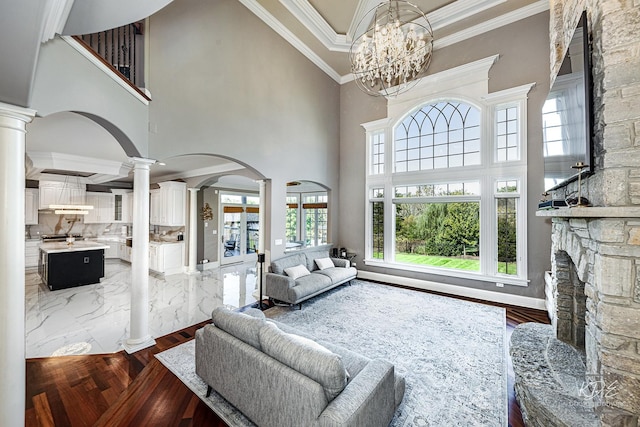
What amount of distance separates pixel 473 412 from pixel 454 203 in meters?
4.02

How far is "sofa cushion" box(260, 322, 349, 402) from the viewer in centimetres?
150

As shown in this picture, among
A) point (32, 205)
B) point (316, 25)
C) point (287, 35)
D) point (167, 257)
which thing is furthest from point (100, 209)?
point (316, 25)

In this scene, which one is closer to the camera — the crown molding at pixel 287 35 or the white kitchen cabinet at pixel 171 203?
the crown molding at pixel 287 35

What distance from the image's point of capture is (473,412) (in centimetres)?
211

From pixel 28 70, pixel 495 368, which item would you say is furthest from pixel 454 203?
pixel 28 70

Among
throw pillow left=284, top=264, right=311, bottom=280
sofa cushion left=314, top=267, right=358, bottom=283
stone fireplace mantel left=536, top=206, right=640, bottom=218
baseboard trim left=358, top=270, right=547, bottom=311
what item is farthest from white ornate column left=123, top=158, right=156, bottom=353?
baseboard trim left=358, top=270, right=547, bottom=311

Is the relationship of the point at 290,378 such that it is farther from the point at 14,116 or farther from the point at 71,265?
the point at 71,265

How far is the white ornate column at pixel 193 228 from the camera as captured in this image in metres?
7.08

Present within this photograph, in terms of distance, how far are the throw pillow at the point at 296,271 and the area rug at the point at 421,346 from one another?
531mm

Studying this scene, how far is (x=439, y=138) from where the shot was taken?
5.52 m

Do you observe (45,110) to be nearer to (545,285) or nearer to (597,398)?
(597,398)

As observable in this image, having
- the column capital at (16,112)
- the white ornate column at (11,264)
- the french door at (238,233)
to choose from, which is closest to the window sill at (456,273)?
the french door at (238,233)

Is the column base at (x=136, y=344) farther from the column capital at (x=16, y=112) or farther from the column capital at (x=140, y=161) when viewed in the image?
the column capital at (x=16, y=112)

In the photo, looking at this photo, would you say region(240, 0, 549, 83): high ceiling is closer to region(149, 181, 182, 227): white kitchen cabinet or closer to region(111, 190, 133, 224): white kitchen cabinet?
region(149, 181, 182, 227): white kitchen cabinet
